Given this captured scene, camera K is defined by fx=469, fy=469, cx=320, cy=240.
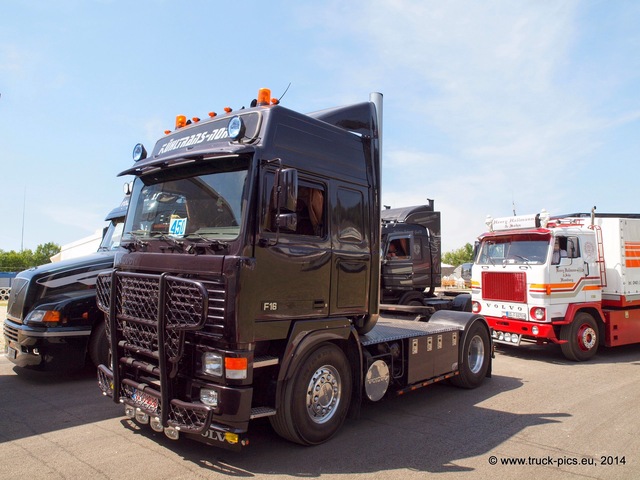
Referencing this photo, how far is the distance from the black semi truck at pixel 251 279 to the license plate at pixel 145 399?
22 millimetres

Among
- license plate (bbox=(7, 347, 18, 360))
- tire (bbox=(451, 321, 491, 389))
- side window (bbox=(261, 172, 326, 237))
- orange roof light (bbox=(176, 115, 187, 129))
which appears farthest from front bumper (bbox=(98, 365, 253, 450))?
tire (bbox=(451, 321, 491, 389))

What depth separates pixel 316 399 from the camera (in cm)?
472

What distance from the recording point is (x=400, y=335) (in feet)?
19.9

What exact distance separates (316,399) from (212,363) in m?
1.24

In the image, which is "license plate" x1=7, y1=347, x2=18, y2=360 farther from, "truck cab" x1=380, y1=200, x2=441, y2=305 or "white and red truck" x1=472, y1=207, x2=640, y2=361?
"white and red truck" x1=472, y1=207, x2=640, y2=361

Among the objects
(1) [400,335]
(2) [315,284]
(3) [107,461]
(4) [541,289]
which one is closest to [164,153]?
(2) [315,284]

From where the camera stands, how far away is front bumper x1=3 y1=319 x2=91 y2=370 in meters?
6.79

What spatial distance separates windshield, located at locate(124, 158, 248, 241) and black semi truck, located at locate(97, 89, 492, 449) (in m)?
0.02

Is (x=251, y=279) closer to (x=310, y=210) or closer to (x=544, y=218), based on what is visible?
(x=310, y=210)

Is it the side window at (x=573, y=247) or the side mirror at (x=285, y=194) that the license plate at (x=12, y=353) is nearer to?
the side mirror at (x=285, y=194)

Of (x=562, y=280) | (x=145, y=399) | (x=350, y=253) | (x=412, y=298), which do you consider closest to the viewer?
(x=145, y=399)

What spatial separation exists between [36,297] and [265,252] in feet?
15.7

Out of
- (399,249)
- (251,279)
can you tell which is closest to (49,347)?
(251,279)

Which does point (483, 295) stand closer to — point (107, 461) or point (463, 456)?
point (463, 456)
